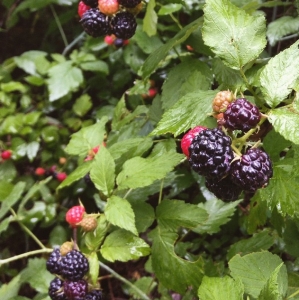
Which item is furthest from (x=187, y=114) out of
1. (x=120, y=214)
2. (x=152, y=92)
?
(x=152, y=92)

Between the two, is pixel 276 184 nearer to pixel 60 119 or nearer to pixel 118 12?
pixel 118 12

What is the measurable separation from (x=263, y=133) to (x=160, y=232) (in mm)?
398

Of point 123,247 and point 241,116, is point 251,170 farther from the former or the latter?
point 123,247

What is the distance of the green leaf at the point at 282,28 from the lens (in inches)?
61.8

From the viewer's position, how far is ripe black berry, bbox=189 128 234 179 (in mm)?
710

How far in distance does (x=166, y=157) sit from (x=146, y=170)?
6 centimetres

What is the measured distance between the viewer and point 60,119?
7.97 ft

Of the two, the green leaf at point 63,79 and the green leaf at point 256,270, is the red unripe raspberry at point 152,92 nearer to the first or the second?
the green leaf at point 63,79

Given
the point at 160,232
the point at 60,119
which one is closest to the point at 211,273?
the point at 160,232

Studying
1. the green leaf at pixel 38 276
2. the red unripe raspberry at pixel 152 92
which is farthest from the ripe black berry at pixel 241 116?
the red unripe raspberry at pixel 152 92

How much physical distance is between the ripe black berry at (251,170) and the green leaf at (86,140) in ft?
2.29

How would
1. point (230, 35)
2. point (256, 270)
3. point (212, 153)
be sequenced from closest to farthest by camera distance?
1. point (212, 153)
2. point (230, 35)
3. point (256, 270)

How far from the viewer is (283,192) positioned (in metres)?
0.87

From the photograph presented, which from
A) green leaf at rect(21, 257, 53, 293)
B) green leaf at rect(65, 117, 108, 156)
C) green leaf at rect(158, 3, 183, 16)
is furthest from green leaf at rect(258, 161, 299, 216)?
green leaf at rect(21, 257, 53, 293)
